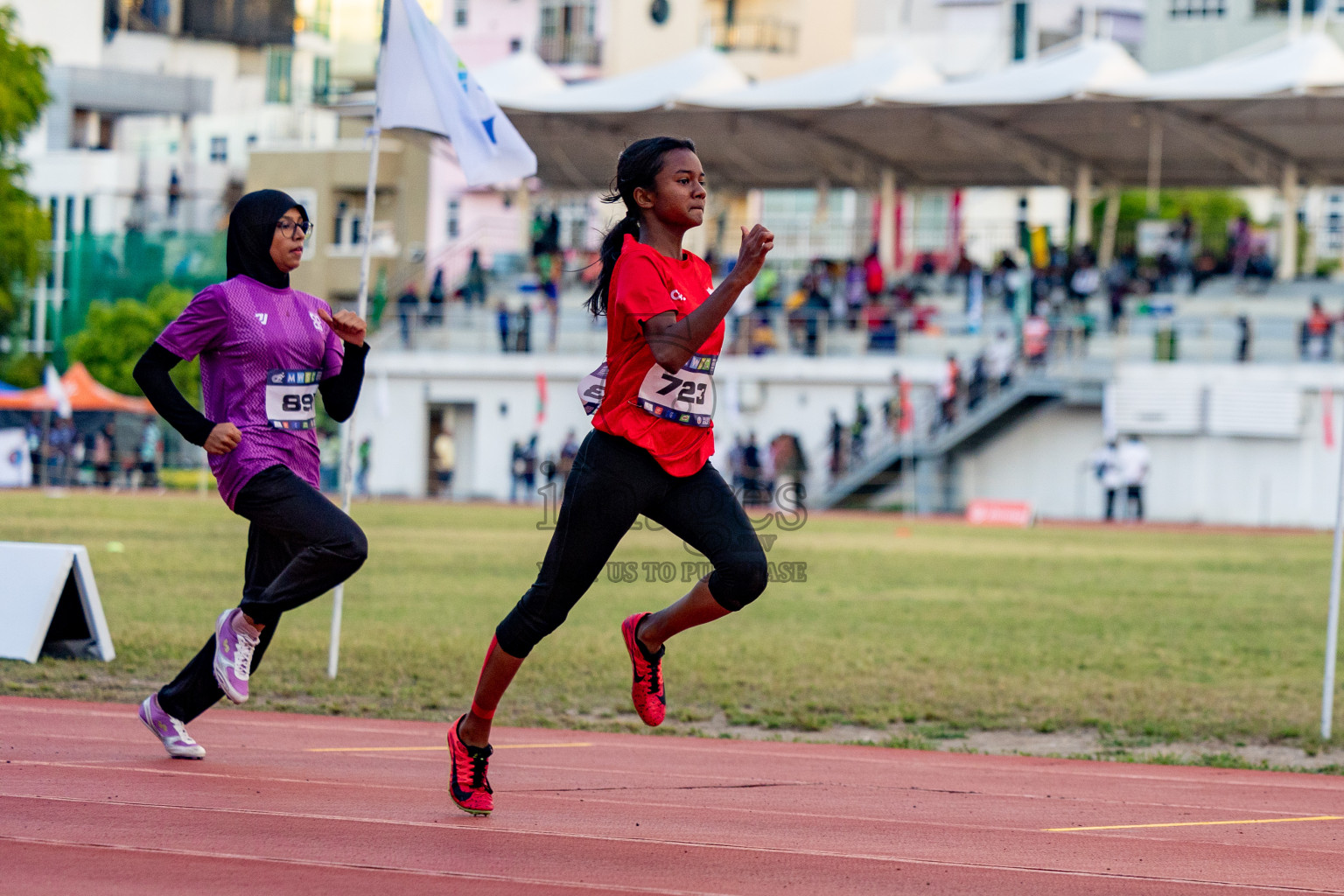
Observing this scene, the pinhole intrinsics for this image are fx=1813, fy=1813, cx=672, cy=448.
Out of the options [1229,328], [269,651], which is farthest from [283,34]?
[269,651]

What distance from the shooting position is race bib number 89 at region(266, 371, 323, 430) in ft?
22.1

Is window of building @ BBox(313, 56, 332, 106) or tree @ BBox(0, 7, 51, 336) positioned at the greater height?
window of building @ BBox(313, 56, 332, 106)

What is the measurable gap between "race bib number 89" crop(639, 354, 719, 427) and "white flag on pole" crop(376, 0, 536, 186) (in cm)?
447

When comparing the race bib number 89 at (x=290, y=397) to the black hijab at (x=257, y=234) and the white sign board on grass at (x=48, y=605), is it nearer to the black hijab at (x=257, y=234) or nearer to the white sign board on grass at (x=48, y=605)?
the black hijab at (x=257, y=234)

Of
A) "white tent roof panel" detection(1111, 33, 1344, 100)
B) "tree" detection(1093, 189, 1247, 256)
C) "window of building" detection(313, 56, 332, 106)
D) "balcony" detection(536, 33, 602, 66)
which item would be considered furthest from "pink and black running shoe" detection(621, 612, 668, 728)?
"tree" detection(1093, 189, 1247, 256)

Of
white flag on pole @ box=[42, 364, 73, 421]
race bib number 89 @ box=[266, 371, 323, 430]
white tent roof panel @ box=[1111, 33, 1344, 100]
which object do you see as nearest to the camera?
race bib number 89 @ box=[266, 371, 323, 430]

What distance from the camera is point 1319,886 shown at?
4973mm

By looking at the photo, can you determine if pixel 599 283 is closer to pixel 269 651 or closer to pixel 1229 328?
pixel 269 651

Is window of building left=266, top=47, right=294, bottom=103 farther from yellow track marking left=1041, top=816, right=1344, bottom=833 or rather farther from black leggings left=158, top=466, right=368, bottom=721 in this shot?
yellow track marking left=1041, top=816, right=1344, bottom=833

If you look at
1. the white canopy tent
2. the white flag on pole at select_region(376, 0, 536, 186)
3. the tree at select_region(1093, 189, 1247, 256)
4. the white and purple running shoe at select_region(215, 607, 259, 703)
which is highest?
the tree at select_region(1093, 189, 1247, 256)

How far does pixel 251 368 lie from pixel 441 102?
13.0 feet

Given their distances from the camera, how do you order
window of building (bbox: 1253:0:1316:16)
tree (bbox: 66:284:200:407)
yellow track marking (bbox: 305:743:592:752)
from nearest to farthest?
1. yellow track marking (bbox: 305:743:592:752)
2. tree (bbox: 66:284:200:407)
3. window of building (bbox: 1253:0:1316:16)

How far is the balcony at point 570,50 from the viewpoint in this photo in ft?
210

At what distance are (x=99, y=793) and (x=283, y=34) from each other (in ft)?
266
